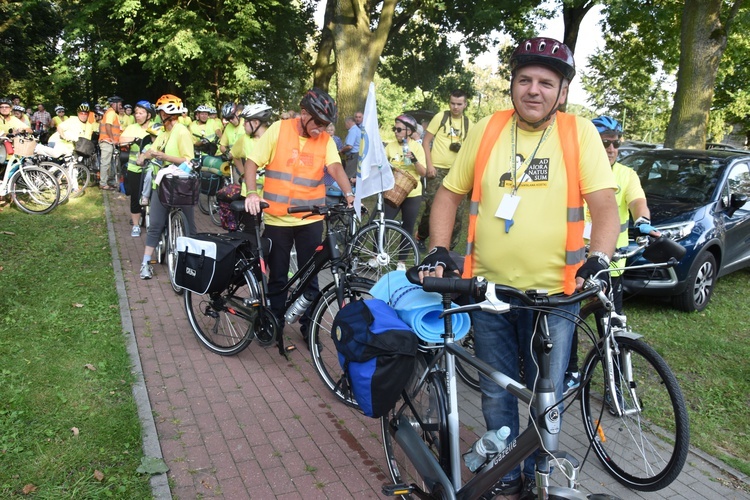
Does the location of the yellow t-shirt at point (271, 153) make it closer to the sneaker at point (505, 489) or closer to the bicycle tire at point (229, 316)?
the bicycle tire at point (229, 316)

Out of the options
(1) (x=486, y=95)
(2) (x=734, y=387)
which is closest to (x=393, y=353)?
(2) (x=734, y=387)

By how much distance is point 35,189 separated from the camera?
1120cm

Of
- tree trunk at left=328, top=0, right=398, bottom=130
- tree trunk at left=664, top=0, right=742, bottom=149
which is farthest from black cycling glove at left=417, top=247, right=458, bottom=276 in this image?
tree trunk at left=328, top=0, right=398, bottom=130

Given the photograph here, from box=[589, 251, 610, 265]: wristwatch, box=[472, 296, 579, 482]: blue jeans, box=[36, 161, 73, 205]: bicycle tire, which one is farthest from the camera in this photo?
box=[36, 161, 73, 205]: bicycle tire

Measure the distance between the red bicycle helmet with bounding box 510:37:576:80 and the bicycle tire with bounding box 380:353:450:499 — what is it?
144 centimetres

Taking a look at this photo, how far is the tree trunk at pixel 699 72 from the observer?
12469 mm

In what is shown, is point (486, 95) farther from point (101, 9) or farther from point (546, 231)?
point (546, 231)

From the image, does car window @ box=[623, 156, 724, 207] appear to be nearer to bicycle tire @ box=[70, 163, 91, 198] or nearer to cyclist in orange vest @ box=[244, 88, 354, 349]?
cyclist in orange vest @ box=[244, 88, 354, 349]

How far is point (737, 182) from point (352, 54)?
9310mm

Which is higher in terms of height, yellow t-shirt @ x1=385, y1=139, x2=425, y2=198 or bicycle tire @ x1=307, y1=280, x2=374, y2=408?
yellow t-shirt @ x1=385, y1=139, x2=425, y2=198

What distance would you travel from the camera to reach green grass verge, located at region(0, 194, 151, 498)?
3.51m

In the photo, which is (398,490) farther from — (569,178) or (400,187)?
(400,187)

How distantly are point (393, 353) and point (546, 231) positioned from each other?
34.4 inches

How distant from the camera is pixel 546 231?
2818 mm
